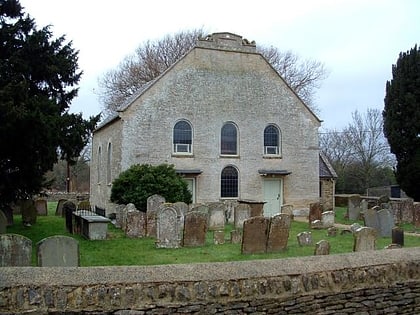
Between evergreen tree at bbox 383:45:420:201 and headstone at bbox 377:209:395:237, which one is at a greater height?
evergreen tree at bbox 383:45:420:201

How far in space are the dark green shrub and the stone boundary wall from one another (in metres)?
14.4

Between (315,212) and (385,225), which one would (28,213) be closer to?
(315,212)

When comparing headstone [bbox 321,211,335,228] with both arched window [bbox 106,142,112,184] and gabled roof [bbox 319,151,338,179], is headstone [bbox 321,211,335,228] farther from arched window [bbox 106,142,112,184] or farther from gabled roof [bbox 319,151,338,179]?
arched window [bbox 106,142,112,184]

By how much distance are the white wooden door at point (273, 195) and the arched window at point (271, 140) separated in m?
1.74

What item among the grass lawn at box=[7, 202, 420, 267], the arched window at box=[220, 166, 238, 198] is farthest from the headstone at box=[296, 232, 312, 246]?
the arched window at box=[220, 166, 238, 198]

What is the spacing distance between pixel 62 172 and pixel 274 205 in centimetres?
3995

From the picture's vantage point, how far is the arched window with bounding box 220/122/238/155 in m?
28.3

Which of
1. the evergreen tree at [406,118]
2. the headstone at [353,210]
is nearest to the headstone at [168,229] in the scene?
the headstone at [353,210]

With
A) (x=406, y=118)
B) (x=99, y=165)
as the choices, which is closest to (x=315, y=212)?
(x=406, y=118)

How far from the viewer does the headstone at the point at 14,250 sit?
28.7 ft

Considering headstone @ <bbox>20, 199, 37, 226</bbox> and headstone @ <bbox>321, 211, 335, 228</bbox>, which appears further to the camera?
headstone @ <bbox>20, 199, 37, 226</bbox>

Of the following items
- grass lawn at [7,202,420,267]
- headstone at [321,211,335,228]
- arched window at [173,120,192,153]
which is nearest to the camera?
grass lawn at [7,202,420,267]

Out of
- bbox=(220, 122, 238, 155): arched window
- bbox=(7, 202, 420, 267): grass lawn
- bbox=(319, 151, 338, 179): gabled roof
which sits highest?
bbox=(220, 122, 238, 155): arched window

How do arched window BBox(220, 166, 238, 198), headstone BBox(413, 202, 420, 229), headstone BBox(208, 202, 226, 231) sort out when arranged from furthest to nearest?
1. arched window BBox(220, 166, 238, 198)
2. headstone BBox(413, 202, 420, 229)
3. headstone BBox(208, 202, 226, 231)
